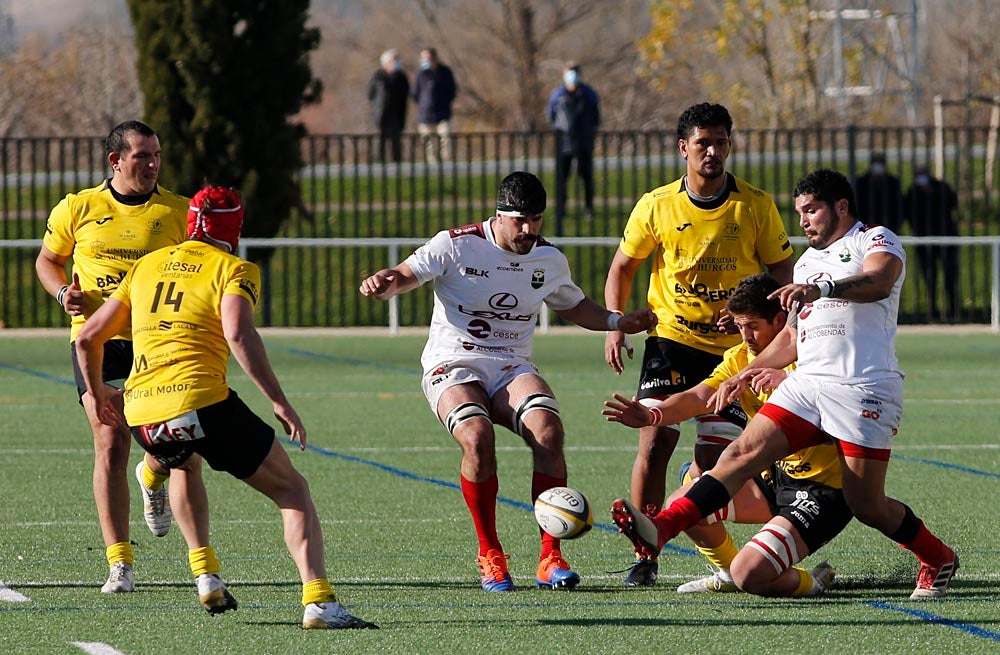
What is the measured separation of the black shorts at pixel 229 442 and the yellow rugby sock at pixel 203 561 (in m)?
0.35

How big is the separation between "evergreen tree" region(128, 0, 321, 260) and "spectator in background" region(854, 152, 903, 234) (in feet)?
26.2

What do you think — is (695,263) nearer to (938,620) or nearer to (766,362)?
(766,362)

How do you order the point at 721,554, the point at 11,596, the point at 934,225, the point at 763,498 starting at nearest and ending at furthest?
1. the point at 11,596
2. the point at 721,554
3. the point at 763,498
4. the point at 934,225

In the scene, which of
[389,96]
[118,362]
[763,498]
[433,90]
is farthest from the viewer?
[433,90]

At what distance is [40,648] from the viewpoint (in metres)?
6.41

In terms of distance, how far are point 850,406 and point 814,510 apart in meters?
0.51

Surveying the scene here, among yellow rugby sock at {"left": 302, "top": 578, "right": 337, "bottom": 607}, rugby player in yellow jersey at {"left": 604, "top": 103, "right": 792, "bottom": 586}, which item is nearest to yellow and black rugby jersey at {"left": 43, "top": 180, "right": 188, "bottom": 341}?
yellow rugby sock at {"left": 302, "top": 578, "right": 337, "bottom": 607}

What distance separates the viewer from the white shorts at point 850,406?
729cm

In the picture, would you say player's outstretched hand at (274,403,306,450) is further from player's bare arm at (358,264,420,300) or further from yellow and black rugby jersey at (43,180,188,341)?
yellow and black rugby jersey at (43,180,188,341)

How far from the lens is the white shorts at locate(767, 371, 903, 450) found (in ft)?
23.9

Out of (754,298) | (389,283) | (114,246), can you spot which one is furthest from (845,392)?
(114,246)

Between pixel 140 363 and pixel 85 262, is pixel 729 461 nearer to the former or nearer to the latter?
pixel 140 363

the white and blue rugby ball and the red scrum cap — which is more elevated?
the red scrum cap

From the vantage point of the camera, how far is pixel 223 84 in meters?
22.9
